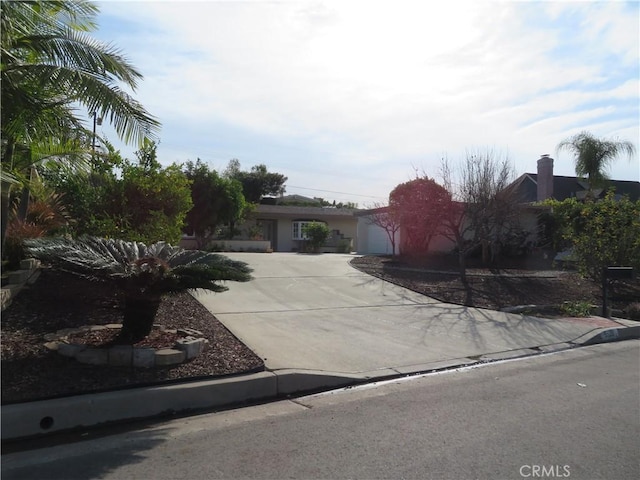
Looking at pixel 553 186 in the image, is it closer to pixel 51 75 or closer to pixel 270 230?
pixel 270 230

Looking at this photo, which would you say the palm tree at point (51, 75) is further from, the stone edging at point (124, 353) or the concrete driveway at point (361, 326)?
the concrete driveway at point (361, 326)

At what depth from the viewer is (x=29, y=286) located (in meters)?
8.56

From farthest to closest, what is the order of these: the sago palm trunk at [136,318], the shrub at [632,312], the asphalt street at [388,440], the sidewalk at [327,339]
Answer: the shrub at [632,312] → the sago palm trunk at [136,318] → the sidewalk at [327,339] → the asphalt street at [388,440]

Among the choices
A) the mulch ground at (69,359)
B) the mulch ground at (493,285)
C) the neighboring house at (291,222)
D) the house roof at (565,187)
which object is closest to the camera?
the mulch ground at (69,359)

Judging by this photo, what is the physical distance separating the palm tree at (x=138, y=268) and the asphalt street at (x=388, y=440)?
160cm

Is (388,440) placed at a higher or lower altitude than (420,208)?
lower

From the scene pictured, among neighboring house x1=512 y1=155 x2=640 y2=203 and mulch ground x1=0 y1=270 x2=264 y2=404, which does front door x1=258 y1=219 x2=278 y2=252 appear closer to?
neighboring house x1=512 y1=155 x2=640 y2=203

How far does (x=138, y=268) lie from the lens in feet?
19.1

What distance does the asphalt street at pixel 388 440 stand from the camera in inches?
162

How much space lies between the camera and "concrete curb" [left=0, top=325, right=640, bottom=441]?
15.4ft

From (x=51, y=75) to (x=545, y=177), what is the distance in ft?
112

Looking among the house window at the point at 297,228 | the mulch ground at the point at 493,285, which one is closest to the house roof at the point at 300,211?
the house window at the point at 297,228

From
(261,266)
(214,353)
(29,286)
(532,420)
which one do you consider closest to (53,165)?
(29,286)

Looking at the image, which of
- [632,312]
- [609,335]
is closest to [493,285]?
[632,312]
